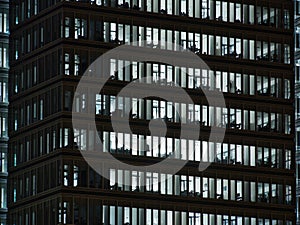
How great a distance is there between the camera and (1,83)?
170 metres

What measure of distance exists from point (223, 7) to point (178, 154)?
19806 millimetres

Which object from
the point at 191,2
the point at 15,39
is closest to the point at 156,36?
the point at 191,2

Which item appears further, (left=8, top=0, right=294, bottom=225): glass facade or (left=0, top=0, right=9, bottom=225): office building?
(left=0, top=0, right=9, bottom=225): office building

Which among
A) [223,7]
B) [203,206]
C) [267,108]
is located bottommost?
[203,206]

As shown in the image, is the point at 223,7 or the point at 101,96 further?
the point at 223,7

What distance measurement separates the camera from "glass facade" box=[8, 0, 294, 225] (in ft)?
516

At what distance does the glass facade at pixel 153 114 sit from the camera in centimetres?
15738

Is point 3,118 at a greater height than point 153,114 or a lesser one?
lesser

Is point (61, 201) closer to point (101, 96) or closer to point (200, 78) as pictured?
point (101, 96)

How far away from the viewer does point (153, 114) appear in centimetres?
16188

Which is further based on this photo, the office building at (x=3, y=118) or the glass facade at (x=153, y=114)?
the office building at (x=3, y=118)

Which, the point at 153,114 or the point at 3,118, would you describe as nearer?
the point at 153,114

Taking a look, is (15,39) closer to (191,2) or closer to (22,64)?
(22,64)

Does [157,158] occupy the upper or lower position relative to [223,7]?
lower
